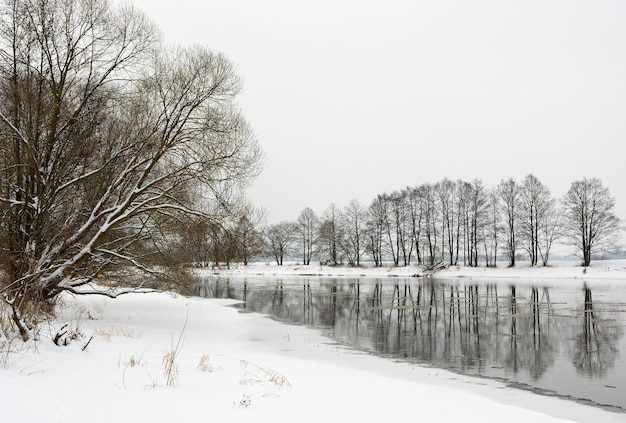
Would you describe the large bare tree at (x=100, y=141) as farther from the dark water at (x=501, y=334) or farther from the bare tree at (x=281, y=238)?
the bare tree at (x=281, y=238)

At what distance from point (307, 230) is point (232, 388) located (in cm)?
9602

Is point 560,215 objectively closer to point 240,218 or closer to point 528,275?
point 528,275

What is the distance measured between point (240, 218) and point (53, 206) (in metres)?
6.52

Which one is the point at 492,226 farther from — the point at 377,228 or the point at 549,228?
the point at 377,228

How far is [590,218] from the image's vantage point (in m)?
65.0

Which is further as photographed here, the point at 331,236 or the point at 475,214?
the point at 331,236

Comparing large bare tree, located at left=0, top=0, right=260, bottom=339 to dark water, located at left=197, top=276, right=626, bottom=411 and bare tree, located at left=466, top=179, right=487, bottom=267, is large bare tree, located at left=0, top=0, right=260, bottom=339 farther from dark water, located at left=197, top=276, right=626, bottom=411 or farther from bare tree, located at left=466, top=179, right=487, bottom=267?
bare tree, located at left=466, top=179, right=487, bottom=267

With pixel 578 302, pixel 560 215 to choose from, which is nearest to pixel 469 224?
pixel 560 215

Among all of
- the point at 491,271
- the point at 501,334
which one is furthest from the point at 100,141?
the point at 491,271

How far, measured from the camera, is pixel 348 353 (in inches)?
570

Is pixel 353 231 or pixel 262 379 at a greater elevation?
pixel 353 231

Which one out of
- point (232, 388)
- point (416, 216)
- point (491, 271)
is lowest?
point (491, 271)

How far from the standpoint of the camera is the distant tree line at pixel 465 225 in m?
65.5

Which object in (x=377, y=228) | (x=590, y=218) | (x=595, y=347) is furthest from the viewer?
(x=377, y=228)
